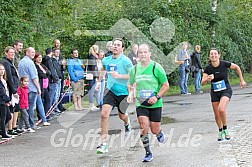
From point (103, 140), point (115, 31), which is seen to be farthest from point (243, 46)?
point (103, 140)

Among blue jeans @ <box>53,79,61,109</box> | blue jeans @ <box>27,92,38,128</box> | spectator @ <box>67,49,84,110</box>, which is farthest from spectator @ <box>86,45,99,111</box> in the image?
blue jeans @ <box>27,92,38,128</box>

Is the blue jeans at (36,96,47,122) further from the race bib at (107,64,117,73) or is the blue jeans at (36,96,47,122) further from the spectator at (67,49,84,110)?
the race bib at (107,64,117,73)

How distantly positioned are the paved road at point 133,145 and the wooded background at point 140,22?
3.99 m

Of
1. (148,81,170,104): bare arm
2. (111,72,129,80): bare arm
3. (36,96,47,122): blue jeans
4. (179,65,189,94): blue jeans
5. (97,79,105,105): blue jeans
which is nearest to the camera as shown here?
(148,81,170,104): bare arm

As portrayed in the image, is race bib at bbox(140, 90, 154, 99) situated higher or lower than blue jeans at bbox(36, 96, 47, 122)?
higher

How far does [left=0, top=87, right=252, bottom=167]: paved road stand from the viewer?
8.77m

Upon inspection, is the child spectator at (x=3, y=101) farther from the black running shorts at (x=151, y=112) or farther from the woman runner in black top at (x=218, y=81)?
the woman runner in black top at (x=218, y=81)

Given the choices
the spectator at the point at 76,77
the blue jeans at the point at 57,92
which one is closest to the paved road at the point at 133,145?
the blue jeans at the point at 57,92

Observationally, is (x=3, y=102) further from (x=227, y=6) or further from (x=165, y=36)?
(x=227, y=6)

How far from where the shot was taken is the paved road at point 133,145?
8.77 metres

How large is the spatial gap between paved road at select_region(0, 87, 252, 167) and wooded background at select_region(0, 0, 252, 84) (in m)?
3.99

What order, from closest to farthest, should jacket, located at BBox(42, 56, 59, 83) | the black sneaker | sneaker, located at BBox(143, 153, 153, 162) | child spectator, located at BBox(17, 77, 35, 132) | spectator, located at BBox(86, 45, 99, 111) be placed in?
1. sneaker, located at BBox(143, 153, 153, 162)
2. the black sneaker
3. child spectator, located at BBox(17, 77, 35, 132)
4. jacket, located at BBox(42, 56, 59, 83)
5. spectator, located at BBox(86, 45, 99, 111)

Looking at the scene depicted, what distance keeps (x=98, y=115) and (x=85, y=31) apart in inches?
306

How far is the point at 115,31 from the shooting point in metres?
22.6
